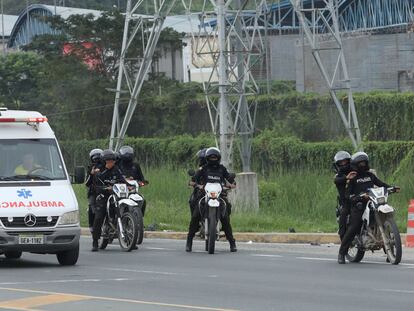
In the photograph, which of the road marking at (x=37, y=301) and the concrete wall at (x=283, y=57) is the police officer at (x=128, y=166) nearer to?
the road marking at (x=37, y=301)

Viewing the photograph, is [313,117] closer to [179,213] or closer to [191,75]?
[179,213]

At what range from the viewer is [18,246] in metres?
16.2

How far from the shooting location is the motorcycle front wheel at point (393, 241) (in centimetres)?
1623

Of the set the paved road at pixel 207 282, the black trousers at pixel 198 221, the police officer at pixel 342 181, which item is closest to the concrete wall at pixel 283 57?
the black trousers at pixel 198 221

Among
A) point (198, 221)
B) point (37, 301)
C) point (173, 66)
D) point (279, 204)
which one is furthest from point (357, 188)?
point (173, 66)

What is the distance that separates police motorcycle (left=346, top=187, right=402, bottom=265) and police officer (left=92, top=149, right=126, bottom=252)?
519 cm

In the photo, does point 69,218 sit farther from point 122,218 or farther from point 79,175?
point 122,218

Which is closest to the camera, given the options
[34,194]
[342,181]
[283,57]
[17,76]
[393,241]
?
[393,241]

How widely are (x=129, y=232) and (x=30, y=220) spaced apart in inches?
147

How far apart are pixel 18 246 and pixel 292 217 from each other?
35.9 feet

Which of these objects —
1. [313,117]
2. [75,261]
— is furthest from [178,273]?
[313,117]

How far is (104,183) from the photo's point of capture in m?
20.4

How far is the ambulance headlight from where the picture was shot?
54.3 ft

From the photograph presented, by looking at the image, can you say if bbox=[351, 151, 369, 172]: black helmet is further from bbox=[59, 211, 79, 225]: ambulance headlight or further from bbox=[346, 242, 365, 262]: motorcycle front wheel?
bbox=[59, 211, 79, 225]: ambulance headlight
